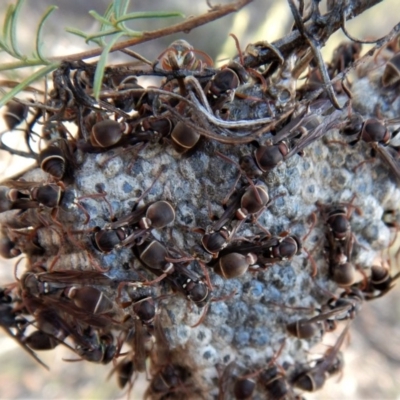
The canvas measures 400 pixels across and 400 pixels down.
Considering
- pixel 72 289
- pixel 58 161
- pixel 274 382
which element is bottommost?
pixel 274 382

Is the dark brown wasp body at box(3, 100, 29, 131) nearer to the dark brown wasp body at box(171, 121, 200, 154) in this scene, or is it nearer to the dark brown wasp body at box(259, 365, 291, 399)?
the dark brown wasp body at box(171, 121, 200, 154)

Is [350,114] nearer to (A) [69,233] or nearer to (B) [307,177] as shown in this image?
(B) [307,177]

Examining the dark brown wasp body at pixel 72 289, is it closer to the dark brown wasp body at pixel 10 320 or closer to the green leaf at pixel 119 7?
the dark brown wasp body at pixel 10 320

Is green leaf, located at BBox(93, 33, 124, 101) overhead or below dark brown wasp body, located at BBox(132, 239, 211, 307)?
overhead

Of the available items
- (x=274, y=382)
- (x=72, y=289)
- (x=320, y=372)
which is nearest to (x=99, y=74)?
(x=72, y=289)

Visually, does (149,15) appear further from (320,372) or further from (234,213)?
(320,372)

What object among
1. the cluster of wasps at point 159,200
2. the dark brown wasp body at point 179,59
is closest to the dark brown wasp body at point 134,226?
the cluster of wasps at point 159,200

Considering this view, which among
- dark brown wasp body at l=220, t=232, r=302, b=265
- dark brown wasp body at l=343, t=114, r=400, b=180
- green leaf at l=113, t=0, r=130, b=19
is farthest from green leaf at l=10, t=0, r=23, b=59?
dark brown wasp body at l=343, t=114, r=400, b=180
